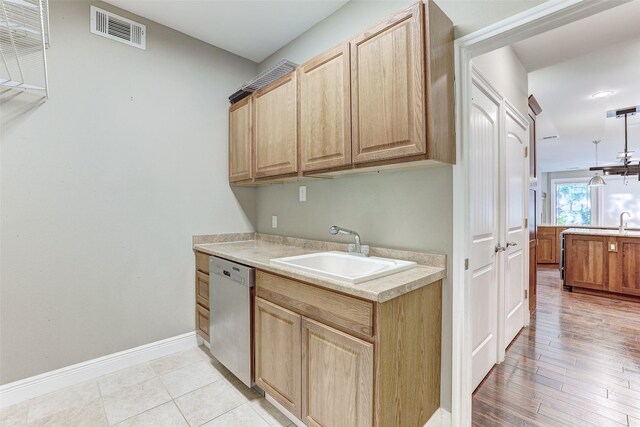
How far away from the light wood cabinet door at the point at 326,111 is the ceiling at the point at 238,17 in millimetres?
563

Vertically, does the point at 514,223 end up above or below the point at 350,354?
above

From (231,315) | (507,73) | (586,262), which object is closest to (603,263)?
(586,262)

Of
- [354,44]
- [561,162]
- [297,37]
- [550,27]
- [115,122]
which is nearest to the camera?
[550,27]

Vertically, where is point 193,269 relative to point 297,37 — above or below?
below

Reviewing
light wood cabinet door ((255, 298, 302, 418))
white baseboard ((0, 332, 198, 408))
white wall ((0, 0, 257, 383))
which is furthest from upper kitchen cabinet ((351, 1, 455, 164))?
white baseboard ((0, 332, 198, 408))

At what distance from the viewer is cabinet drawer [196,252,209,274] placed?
2.43 metres

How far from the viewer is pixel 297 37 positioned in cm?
252

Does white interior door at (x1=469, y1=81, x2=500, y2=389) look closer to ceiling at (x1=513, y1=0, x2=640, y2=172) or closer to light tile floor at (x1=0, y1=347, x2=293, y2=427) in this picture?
ceiling at (x1=513, y1=0, x2=640, y2=172)

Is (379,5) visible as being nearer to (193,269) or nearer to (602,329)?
(193,269)

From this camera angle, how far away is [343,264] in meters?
1.98

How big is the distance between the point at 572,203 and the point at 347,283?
1138cm

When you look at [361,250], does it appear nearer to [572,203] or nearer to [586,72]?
[586,72]

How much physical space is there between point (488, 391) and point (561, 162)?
8.79m

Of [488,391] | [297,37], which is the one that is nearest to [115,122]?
[297,37]
